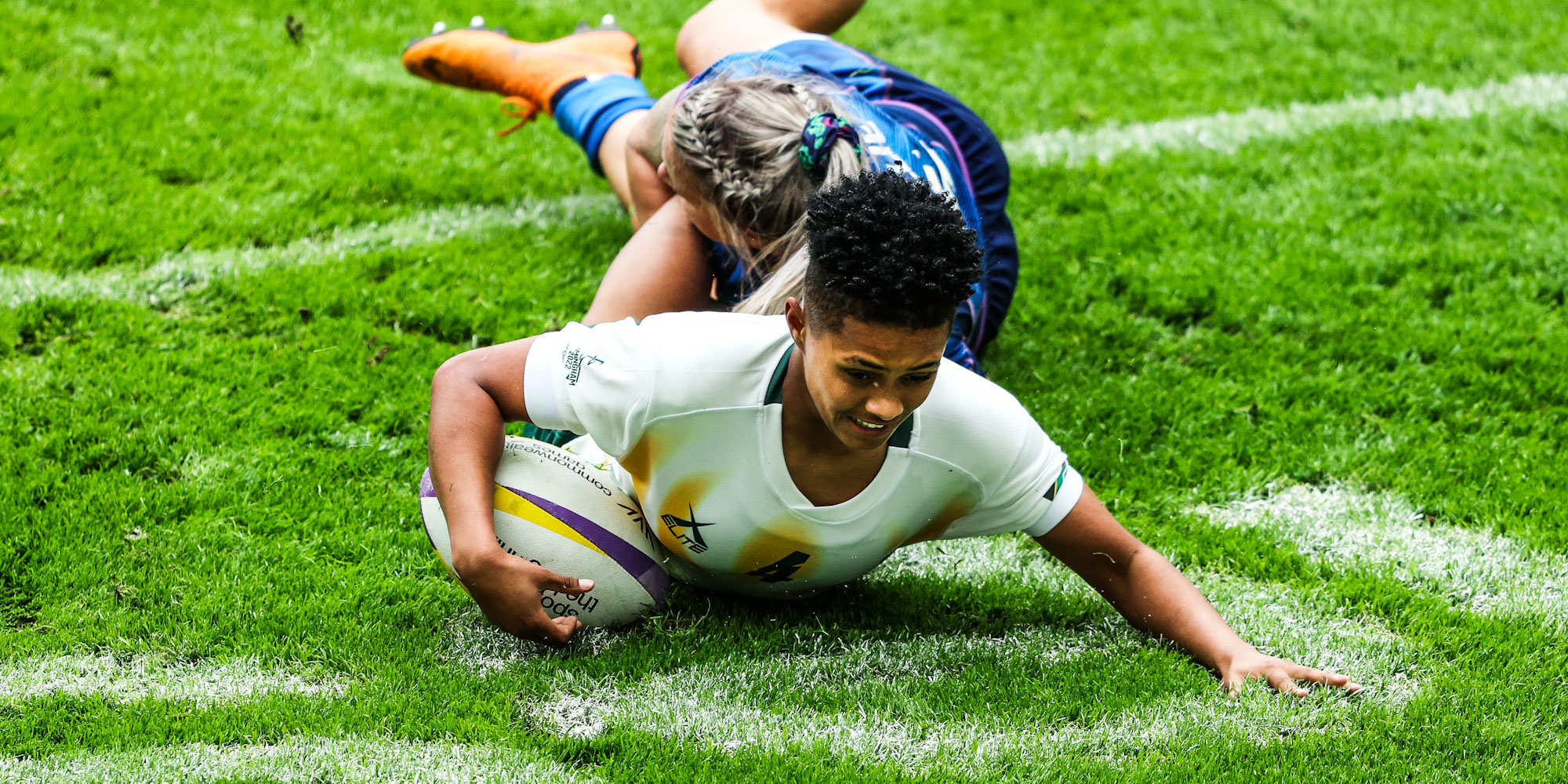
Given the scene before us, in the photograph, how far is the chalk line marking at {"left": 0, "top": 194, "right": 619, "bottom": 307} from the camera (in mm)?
4582

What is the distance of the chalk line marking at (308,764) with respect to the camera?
2.59 metres

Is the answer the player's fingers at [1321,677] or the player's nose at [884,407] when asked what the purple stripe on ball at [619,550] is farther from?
the player's fingers at [1321,677]

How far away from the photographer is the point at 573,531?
3.07 m

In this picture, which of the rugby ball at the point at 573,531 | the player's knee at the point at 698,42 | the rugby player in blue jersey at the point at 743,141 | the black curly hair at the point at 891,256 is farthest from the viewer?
the player's knee at the point at 698,42

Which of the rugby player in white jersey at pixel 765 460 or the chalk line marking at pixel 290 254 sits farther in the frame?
the chalk line marking at pixel 290 254

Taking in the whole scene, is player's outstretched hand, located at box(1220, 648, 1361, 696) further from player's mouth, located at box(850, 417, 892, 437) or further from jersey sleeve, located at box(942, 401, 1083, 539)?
player's mouth, located at box(850, 417, 892, 437)

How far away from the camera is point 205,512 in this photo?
358 centimetres

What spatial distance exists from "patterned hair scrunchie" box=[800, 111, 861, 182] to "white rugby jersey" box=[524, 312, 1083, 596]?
58 centimetres

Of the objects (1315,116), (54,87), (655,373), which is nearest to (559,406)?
(655,373)

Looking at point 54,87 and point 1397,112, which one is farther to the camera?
point 1397,112

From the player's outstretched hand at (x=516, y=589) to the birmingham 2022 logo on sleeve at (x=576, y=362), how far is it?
408mm

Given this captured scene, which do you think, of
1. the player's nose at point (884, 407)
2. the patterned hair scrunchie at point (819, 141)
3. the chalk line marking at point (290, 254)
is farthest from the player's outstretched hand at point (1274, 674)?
the chalk line marking at point (290, 254)

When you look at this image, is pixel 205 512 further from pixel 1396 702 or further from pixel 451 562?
pixel 1396 702

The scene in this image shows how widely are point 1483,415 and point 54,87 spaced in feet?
19.6
